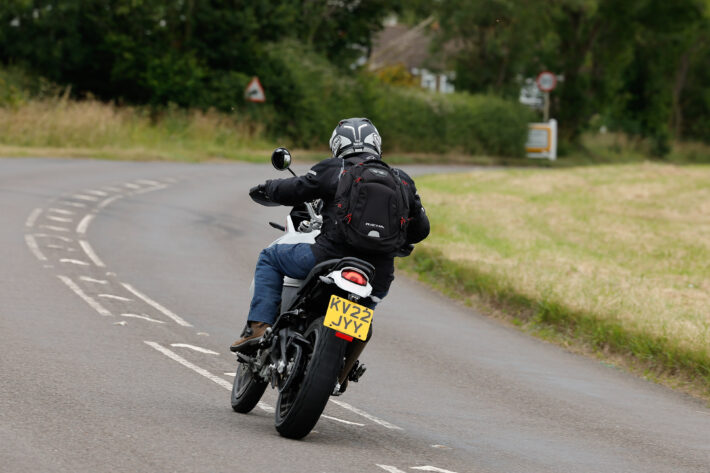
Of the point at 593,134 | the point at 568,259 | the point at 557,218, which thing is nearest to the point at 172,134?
the point at 557,218

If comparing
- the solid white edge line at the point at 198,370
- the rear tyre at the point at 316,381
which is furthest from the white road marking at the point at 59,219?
the rear tyre at the point at 316,381

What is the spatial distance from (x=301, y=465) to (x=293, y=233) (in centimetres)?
171

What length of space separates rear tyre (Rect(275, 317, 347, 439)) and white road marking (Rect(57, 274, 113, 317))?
5024 mm

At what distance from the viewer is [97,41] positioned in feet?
153

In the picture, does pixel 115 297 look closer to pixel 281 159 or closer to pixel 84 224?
pixel 281 159

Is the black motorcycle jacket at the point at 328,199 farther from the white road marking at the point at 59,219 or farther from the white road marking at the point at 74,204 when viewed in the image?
the white road marking at the point at 74,204

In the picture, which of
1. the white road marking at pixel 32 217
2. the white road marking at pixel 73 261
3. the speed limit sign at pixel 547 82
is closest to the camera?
the white road marking at pixel 73 261

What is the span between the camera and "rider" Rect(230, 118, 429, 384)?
7.42 metres

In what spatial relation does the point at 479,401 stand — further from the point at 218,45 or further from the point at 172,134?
the point at 218,45

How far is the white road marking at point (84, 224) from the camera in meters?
18.3

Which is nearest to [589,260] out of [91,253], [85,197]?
[91,253]

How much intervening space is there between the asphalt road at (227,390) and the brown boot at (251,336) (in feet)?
1.46

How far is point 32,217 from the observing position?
63.2 feet

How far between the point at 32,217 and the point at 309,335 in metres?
13.0
